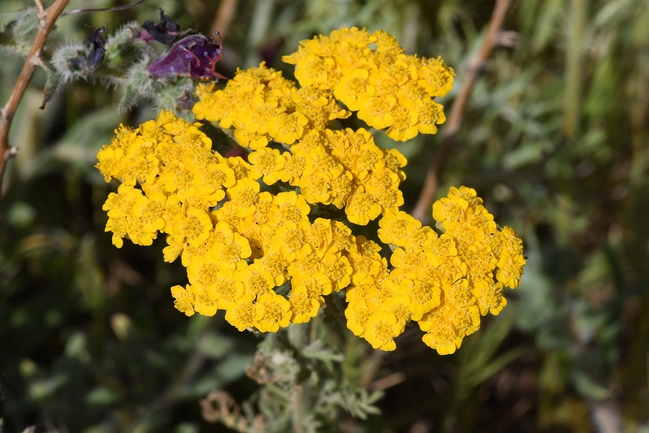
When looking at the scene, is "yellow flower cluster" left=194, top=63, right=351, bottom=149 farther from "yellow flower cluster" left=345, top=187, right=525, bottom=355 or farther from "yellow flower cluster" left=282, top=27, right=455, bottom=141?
"yellow flower cluster" left=345, top=187, right=525, bottom=355

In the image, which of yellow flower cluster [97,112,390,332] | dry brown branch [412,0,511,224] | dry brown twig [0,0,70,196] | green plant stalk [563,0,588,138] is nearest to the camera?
yellow flower cluster [97,112,390,332]

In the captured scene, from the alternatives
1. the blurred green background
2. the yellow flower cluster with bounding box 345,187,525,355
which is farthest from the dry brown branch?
the yellow flower cluster with bounding box 345,187,525,355

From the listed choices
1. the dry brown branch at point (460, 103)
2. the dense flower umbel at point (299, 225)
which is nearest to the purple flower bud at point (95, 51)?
the dense flower umbel at point (299, 225)

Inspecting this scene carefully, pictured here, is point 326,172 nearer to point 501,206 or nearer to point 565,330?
point 565,330

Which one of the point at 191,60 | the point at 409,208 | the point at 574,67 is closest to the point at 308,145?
the point at 191,60

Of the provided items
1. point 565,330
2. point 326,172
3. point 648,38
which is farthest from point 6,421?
point 648,38

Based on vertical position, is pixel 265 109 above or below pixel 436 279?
above

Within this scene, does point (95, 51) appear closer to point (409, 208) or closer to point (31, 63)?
point (31, 63)
